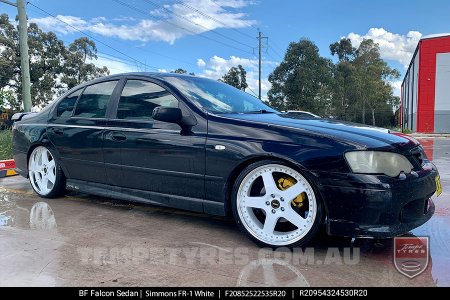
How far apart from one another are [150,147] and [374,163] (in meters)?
2.00

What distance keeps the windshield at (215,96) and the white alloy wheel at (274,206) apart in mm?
824

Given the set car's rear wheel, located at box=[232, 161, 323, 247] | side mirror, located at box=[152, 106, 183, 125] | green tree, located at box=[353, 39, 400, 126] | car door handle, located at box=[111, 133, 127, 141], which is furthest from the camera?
green tree, located at box=[353, 39, 400, 126]

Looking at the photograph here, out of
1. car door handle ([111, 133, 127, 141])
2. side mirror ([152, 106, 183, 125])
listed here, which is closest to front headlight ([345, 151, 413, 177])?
side mirror ([152, 106, 183, 125])

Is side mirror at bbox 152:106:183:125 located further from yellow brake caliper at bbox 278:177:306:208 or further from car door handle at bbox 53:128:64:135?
car door handle at bbox 53:128:64:135

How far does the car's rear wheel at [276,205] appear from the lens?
293 cm

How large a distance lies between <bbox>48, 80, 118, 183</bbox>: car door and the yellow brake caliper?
2.03 metres

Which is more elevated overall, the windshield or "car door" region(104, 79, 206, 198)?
the windshield

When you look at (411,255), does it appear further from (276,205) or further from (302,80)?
(302,80)

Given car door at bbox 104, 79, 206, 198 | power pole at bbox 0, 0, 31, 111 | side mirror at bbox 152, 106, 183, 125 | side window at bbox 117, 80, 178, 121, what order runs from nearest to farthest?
side mirror at bbox 152, 106, 183, 125 → car door at bbox 104, 79, 206, 198 → side window at bbox 117, 80, 178, 121 → power pole at bbox 0, 0, 31, 111

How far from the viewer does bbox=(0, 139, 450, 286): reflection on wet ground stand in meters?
2.53

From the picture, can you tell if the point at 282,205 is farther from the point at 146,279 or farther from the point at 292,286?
the point at 146,279

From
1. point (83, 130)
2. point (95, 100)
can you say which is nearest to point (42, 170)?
A: point (83, 130)

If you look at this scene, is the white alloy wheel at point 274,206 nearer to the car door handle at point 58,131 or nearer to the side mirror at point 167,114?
the side mirror at point 167,114

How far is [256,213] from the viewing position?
10.8 feet
